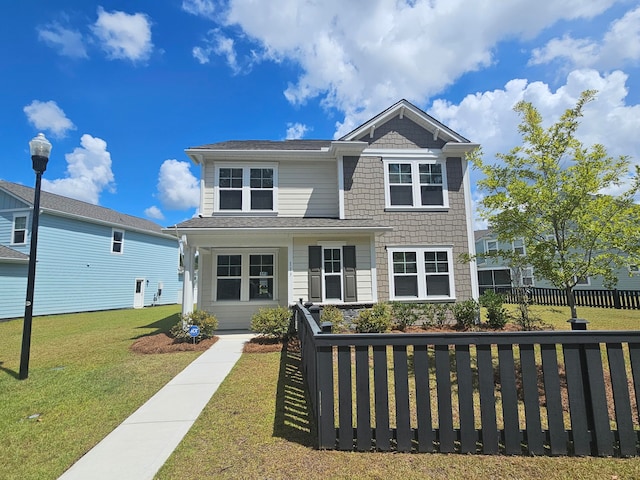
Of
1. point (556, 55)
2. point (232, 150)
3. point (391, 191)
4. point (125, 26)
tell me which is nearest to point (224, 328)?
point (232, 150)

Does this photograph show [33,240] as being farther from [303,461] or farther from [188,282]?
[303,461]

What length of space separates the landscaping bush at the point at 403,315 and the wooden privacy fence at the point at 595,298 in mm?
5250

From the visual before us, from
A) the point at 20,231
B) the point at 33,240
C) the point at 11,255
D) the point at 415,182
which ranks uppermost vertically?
the point at 415,182

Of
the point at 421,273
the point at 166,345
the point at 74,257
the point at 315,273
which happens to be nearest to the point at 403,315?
the point at 421,273

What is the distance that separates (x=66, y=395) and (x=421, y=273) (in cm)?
948

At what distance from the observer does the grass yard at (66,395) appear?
3.11 meters

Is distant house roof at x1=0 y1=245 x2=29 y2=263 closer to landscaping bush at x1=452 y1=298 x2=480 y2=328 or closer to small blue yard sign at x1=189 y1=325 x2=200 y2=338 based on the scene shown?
small blue yard sign at x1=189 y1=325 x2=200 y2=338

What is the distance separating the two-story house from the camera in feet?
33.3

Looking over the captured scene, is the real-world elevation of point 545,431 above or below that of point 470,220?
below

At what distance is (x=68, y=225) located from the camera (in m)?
17.8

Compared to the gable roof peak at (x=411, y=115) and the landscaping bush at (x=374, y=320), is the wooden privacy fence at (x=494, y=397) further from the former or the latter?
the gable roof peak at (x=411, y=115)

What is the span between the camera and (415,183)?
A: 446 inches

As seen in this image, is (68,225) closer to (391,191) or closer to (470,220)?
(391,191)

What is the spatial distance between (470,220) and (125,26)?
12.3 m
